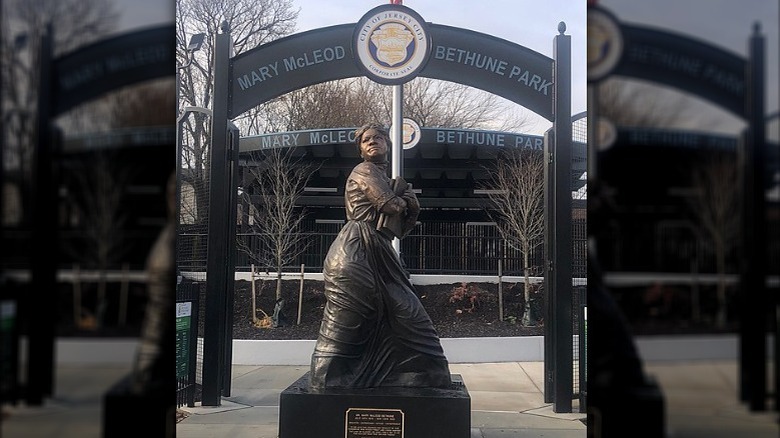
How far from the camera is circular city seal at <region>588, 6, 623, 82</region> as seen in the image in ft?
5.36

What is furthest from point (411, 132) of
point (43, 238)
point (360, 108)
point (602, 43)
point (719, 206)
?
point (43, 238)

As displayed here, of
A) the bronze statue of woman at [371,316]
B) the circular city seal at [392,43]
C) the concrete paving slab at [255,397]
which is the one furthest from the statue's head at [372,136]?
the concrete paving slab at [255,397]

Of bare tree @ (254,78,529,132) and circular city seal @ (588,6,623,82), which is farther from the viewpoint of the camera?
bare tree @ (254,78,529,132)

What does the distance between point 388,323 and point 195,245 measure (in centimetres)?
519

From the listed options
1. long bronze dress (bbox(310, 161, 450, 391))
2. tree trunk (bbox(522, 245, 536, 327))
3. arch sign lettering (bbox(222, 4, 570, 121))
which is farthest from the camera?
tree trunk (bbox(522, 245, 536, 327))

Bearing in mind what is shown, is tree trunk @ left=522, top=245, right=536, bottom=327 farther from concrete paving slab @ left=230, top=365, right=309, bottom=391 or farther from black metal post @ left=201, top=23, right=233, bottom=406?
black metal post @ left=201, top=23, right=233, bottom=406

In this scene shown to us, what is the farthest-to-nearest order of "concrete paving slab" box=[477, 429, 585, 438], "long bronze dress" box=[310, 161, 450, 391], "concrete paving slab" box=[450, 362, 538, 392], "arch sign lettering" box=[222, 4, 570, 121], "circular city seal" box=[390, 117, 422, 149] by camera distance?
"circular city seal" box=[390, 117, 422, 149]
"concrete paving slab" box=[450, 362, 538, 392]
"arch sign lettering" box=[222, 4, 570, 121]
"concrete paving slab" box=[477, 429, 585, 438]
"long bronze dress" box=[310, 161, 450, 391]

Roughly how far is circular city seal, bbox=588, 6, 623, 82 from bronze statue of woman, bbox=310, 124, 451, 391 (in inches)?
149

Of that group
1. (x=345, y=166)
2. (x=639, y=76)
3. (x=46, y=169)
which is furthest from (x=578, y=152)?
(x=46, y=169)

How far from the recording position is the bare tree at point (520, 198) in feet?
40.3

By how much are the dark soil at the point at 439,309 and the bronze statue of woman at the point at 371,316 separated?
586 centimetres

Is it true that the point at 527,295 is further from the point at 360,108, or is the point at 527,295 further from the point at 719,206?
the point at 719,206

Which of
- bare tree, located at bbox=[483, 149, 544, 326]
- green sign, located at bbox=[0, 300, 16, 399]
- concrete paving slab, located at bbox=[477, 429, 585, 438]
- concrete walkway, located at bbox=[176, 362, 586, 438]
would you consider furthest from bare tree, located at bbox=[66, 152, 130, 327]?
bare tree, located at bbox=[483, 149, 544, 326]

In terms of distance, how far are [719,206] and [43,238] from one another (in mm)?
1593
